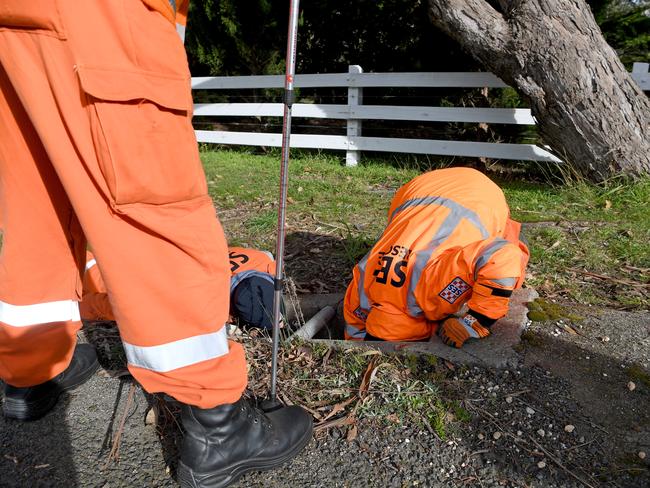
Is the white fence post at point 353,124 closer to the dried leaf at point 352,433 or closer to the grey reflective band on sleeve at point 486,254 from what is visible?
the grey reflective band on sleeve at point 486,254

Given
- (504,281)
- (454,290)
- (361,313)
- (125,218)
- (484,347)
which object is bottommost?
(361,313)

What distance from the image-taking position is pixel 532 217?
4.66 m

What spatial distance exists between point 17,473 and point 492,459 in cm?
176

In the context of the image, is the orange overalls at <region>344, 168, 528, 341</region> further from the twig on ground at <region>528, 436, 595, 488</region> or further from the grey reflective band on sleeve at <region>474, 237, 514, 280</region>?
the twig on ground at <region>528, 436, 595, 488</region>

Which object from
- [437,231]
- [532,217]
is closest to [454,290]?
[437,231]

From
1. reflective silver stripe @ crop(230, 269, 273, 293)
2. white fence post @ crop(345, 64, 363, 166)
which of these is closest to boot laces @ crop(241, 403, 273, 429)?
reflective silver stripe @ crop(230, 269, 273, 293)

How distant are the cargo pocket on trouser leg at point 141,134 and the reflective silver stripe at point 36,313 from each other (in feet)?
2.50

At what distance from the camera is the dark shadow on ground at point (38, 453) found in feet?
6.34

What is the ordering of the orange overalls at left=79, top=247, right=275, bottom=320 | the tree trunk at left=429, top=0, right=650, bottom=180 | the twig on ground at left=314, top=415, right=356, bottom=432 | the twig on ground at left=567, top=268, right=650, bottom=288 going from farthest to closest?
the tree trunk at left=429, top=0, right=650, bottom=180 → the twig on ground at left=567, top=268, right=650, bottom=288 → the orange overalls at left=79, top=247, right=275, bottom=320 → the twig on ground at left=314, top=415, right=356, bottom=432

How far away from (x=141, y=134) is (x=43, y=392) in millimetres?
1363

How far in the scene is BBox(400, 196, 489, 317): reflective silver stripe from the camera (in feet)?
9.23

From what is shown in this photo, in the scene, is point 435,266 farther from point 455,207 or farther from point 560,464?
point 560,464

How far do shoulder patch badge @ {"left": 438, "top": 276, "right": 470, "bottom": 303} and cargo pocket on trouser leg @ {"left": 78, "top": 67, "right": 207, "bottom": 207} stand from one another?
5.14 ft

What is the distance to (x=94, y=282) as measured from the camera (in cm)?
297
